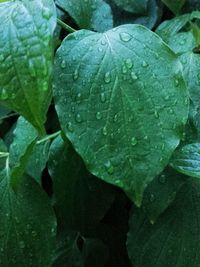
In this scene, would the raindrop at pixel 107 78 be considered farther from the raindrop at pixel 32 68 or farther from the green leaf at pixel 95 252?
the green leaf at pixel 95 252

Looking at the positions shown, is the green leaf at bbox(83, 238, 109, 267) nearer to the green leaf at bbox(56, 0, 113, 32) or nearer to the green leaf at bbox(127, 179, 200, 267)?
the green leaf at bbox(127, 179, 200, 267)

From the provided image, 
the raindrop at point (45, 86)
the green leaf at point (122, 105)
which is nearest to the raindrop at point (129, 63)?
the green leaf at point (122, 105)

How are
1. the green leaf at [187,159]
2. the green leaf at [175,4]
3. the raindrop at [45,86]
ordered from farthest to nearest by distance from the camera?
the green leaf at [175,4] → the green leaf at [187,159] → the raindrop at [45,86]

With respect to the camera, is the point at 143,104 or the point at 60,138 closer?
the point at 143,104

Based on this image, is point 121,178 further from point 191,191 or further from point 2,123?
point 2,123

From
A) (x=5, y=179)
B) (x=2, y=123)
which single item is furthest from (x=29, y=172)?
(x=2, y=123)

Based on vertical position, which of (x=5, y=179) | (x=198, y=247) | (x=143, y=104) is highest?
(x=143, y=104)
